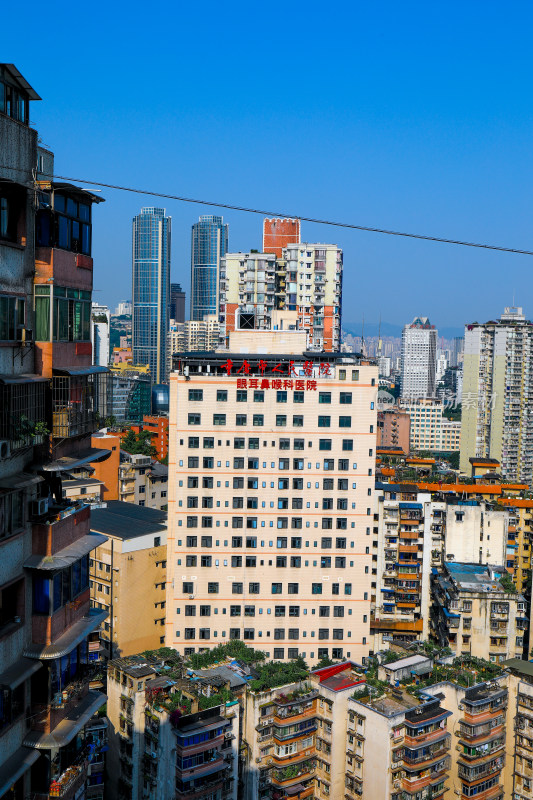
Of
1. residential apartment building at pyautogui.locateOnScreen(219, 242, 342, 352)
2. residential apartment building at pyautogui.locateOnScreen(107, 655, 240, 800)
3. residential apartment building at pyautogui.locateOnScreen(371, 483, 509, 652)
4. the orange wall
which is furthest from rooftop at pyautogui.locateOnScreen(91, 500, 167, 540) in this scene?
residential apartment building at pyautogui.locateOnScreen(107, 655, 240, 800)

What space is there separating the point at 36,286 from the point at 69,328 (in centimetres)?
66

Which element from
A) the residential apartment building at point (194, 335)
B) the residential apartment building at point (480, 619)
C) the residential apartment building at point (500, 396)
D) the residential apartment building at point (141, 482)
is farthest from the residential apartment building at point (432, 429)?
the residential apartment building at point (480, 619)

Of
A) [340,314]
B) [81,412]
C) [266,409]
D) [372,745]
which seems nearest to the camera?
[81,412]

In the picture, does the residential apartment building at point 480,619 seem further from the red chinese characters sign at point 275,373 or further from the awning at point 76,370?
the awning at point 76,370

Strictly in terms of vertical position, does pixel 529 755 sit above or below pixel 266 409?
below

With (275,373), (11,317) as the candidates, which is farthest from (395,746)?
(11,317)

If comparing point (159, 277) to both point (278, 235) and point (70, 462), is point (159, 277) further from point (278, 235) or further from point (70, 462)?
point (70, 462)

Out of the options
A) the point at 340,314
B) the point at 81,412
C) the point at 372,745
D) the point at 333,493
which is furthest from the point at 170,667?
the point at 340,314

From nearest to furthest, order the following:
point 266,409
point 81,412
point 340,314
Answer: point 81,412
point 266,409
point 340,314

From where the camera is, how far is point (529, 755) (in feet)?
79.5

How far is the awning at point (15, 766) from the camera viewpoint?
6884 millimetres

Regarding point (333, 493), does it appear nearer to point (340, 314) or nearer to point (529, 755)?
point (529, 755)

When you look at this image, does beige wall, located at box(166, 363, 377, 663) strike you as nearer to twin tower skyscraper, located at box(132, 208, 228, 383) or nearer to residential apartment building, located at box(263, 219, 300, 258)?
residential apartment building, located at box(263, 219, 300, 258)

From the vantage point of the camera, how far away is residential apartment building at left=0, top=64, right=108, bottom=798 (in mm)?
7195
